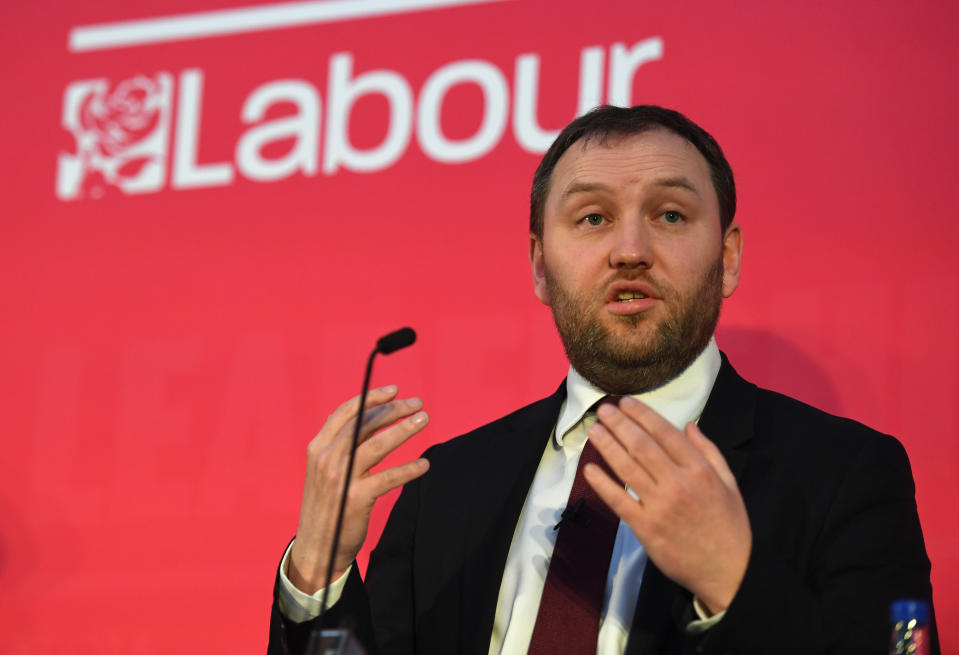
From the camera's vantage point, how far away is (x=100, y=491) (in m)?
2.91

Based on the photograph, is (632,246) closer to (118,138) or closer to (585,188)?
(585,188)

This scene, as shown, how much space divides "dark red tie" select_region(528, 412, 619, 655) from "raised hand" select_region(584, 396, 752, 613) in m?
0.33

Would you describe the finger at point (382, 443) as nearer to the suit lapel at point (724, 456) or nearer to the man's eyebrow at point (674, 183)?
the suit lapel at point (724, 456)

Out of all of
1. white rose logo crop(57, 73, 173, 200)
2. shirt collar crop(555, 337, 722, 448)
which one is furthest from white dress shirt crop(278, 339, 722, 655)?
white rose logo crop(57, 73, 173, 200)

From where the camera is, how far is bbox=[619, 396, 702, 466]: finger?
1.46 meters

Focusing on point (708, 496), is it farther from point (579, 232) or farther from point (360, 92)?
point (360, 92)

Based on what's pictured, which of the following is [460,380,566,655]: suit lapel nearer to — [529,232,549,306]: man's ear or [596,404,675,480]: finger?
[529,232,549,306]: man's ear

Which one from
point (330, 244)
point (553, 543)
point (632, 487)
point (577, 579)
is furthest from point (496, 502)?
point (330, 244)

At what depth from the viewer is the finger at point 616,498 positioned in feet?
4.79

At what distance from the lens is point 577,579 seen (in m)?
1.83

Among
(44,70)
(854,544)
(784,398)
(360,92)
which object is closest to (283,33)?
(360,92)

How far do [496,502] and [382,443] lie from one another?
16.3 inches

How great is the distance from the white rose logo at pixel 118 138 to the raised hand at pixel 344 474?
159 cm

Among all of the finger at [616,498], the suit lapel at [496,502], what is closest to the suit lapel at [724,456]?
the finger at [616,498]
